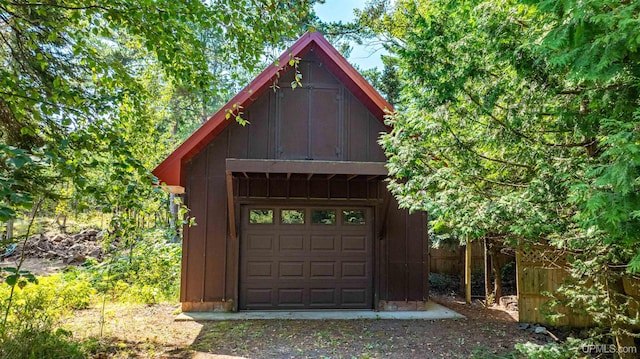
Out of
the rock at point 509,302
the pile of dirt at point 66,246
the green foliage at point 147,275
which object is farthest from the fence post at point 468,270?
the pile of dirt at point 66,246

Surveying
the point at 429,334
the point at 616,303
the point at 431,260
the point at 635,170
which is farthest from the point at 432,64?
the point at 431,260

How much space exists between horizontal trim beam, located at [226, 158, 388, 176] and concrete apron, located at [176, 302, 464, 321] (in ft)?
8.90

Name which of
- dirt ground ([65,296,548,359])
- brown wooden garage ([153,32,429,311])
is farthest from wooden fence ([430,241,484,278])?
brown wooden garage ([153,32,429,311])

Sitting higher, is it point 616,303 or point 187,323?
point 616,303

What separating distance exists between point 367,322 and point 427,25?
485cm

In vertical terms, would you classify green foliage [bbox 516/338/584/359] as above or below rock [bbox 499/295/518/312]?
above

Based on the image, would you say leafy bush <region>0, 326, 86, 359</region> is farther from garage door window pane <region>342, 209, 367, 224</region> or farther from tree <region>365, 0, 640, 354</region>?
garage door window pane <region>342, 209, 367, 224</region>

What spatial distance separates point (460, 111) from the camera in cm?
418

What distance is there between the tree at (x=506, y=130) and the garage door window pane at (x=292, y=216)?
289 cm

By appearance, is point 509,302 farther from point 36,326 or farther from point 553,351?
point 36,326

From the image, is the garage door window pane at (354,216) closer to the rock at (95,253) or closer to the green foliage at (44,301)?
the green foliage at (44,301)

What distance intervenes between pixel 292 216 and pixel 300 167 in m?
1.72

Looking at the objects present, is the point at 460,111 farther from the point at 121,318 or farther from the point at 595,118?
the point at 121,318

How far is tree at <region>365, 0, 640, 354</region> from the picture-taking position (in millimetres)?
3223
